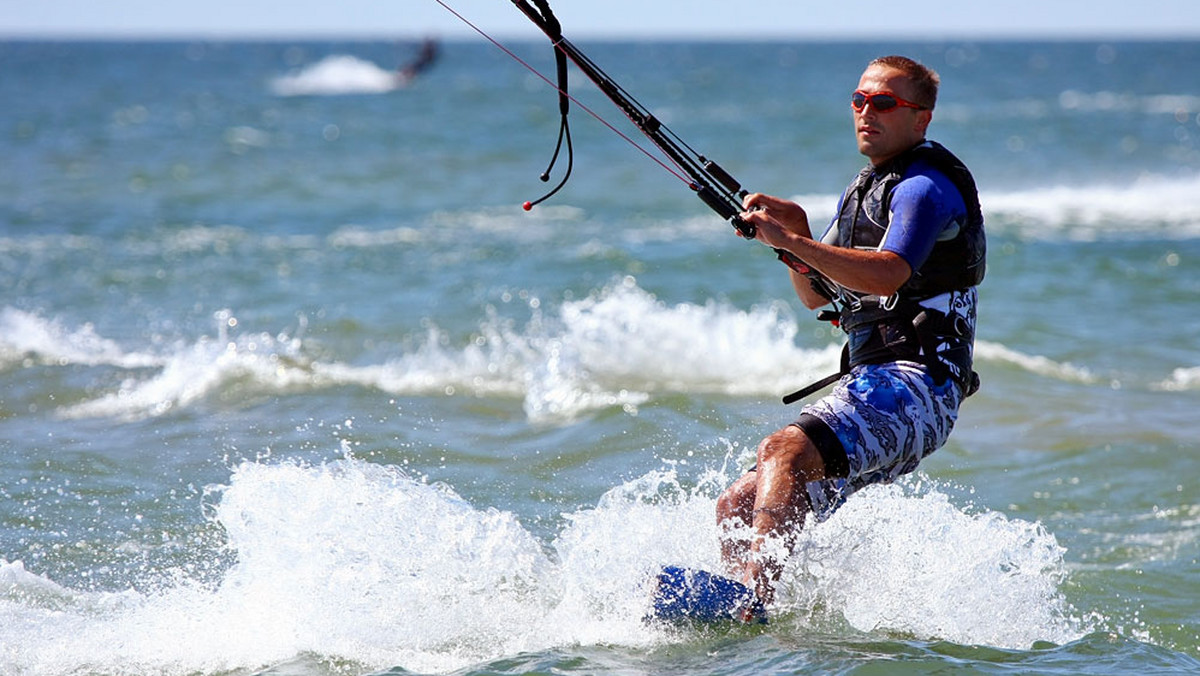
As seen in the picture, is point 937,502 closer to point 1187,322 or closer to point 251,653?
point 251,653

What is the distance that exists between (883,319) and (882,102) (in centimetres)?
75

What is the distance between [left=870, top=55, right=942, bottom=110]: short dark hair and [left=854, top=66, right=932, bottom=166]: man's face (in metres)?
0.02

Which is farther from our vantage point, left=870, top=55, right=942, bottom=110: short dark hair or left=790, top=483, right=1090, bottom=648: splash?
left=790, top=483, right=1090, bottom=648: splash

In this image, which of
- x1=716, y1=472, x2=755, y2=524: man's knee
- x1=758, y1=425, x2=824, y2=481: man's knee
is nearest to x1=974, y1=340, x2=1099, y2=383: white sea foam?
x1=716, y1=472, x2=755, y2=524: man's knee

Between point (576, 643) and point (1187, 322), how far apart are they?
9.15 m

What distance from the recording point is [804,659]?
4379 millimetres

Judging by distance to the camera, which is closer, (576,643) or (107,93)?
(576,643)

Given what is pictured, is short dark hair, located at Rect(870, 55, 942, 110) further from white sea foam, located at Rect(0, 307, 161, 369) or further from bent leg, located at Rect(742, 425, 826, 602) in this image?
white sea foam, located at Rect(0, 307, 161, 369)

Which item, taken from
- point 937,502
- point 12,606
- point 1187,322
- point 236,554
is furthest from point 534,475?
point 1187,322

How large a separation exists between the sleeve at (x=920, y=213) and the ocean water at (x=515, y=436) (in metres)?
1.05

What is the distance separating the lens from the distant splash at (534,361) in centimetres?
871

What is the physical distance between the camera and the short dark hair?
4.50 meters

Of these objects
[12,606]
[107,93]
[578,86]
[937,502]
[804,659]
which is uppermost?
[578,86]

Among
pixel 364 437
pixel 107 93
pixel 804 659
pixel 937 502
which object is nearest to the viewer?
pixel 804 659
